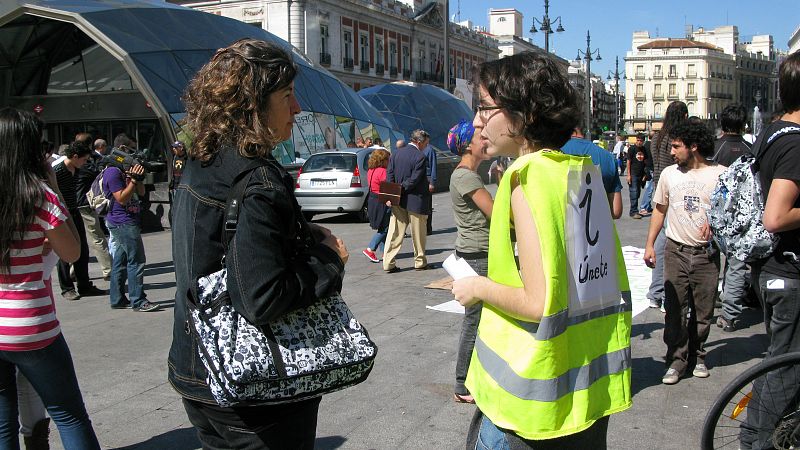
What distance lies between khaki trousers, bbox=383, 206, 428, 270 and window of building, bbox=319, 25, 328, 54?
40.0 metres

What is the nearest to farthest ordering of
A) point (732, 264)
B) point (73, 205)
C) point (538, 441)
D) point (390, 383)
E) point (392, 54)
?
point (538, 441) → point (390, 383) → point (732, 264) → point (73, 205) → point (392, 54)

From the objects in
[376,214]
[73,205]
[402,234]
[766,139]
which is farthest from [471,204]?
[73,205]

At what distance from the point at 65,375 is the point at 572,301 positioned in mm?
2273

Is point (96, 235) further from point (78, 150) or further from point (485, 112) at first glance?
point (485, 112)

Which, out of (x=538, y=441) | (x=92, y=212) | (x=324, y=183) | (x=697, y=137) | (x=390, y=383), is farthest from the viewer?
(x=324, y=183)

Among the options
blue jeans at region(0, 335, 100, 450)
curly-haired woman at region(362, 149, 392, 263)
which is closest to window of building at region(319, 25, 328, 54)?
curly-haired woman at region(362, 149, 392, 263)

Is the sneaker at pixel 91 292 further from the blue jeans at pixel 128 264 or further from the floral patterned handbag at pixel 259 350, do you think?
the floral patterned handbag at pixel 259 350

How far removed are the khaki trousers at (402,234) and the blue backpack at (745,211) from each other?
21.6 ft

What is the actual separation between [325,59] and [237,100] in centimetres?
4882

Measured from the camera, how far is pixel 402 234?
1030 cm

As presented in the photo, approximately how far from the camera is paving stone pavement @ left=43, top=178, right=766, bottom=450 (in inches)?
174

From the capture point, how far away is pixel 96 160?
1021 centimetres

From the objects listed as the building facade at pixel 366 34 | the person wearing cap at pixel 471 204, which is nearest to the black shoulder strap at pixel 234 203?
the person wearing cap at pixel 471 204

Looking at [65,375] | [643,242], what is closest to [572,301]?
[65,375]
